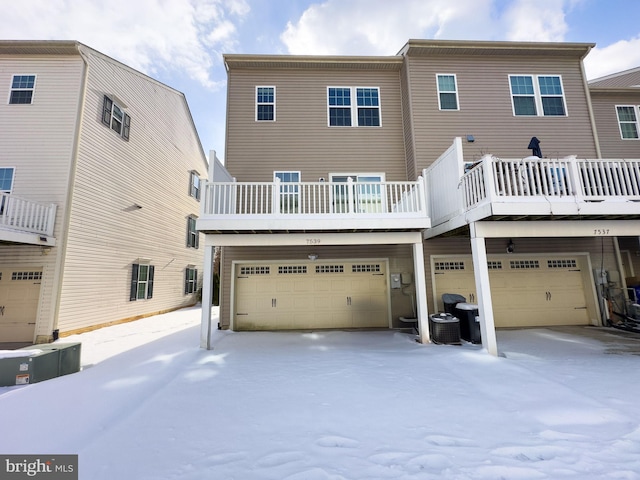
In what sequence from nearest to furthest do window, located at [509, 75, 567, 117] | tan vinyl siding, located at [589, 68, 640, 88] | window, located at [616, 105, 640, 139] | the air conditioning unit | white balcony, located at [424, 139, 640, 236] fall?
the air conditioning unit → white balcony, located at [424, 139, 640, 236] → window, located at [509, 75, 567, 117] → window, located at [616, 105, 640, 139] → tan vinyl siding, located at [589, 68, 640, 88]

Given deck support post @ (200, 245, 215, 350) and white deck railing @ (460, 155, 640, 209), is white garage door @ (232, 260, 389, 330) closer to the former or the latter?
deck support post @ (200, 245, 215, 350)

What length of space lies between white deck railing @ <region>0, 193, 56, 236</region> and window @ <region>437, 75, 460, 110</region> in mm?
12577

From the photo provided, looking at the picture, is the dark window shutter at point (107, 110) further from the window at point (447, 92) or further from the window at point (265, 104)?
the window at point (447, 92)

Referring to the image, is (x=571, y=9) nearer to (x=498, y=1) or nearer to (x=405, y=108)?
(x=498, y=1)

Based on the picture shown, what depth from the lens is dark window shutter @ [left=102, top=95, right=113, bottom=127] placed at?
9383mm

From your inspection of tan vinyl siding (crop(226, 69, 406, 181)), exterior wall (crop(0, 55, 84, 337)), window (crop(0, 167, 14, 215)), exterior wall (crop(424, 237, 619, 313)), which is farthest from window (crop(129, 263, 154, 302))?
exterior wall (crop(424, 237, 619, 313))

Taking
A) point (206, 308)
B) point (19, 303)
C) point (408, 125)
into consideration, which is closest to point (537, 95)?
point (408, 125)

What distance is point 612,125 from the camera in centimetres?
1010

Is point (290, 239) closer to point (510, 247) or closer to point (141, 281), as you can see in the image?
point (510, 247)

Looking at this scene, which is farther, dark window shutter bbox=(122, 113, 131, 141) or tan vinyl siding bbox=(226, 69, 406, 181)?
dark window shutter bbox=(122, 113, 131, 141)

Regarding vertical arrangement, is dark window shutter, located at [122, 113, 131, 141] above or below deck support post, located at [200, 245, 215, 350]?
above

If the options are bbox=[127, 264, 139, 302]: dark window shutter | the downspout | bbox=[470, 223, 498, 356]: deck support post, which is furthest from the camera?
bbox=[127, 264, 139, 302]: dark window shutter

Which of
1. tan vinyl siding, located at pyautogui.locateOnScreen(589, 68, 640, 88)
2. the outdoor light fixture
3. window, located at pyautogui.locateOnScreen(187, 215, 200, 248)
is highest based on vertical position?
tan vinyl siding, located at pyautogui.locateOnScreen(589, 68, 640, 88)

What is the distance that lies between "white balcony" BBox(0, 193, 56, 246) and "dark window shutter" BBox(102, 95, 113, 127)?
138 inches
